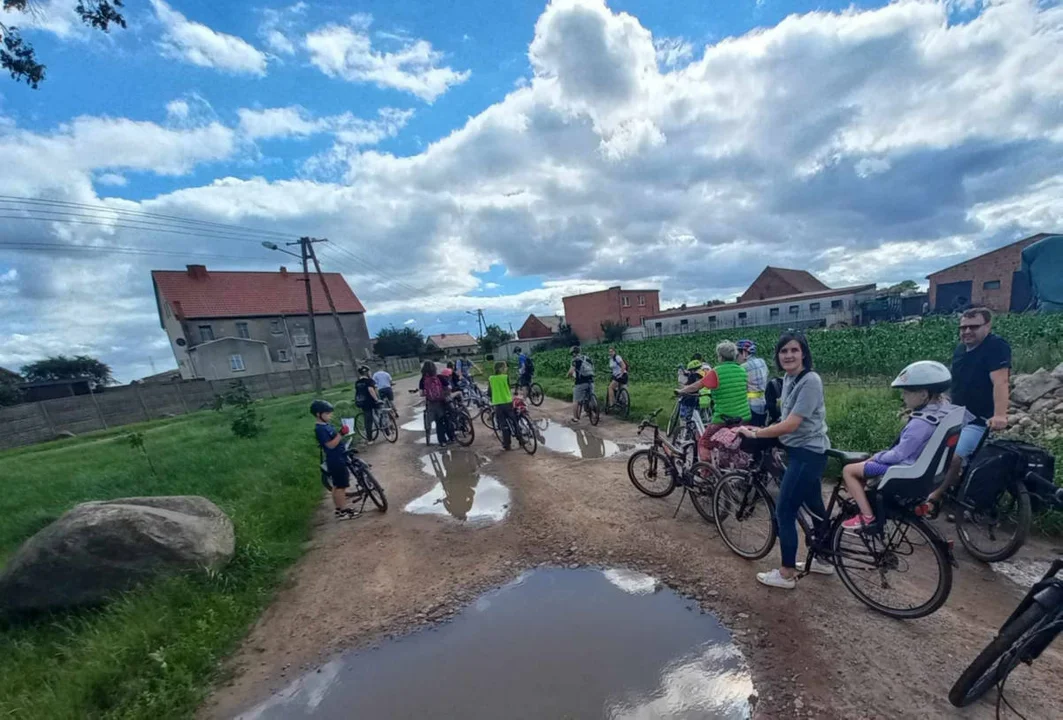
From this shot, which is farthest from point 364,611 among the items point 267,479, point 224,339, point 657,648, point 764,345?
point 224,339

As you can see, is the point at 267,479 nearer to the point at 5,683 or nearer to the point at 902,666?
the point at 5,683

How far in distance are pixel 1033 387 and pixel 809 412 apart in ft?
22.7

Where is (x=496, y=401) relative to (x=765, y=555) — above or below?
above

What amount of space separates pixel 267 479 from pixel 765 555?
7872mm

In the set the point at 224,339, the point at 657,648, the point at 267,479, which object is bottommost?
the point at 657,648

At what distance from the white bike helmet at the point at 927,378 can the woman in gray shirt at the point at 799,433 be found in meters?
0.52

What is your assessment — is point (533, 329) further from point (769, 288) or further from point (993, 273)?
point (993, 273)

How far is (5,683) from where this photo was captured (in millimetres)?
3498

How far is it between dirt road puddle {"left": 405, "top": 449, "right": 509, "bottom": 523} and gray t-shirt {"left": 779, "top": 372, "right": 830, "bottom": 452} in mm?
3826

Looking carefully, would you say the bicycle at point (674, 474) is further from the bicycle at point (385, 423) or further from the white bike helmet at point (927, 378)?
the bicycle at point (385, 423)

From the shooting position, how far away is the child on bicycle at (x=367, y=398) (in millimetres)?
10656

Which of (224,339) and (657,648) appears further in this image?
(224,339)

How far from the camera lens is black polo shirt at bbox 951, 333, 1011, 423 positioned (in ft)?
12.8

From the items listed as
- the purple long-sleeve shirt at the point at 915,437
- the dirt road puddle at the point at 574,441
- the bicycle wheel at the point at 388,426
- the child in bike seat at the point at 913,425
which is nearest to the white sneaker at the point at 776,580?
the child in bike seat at the point at 913,425
